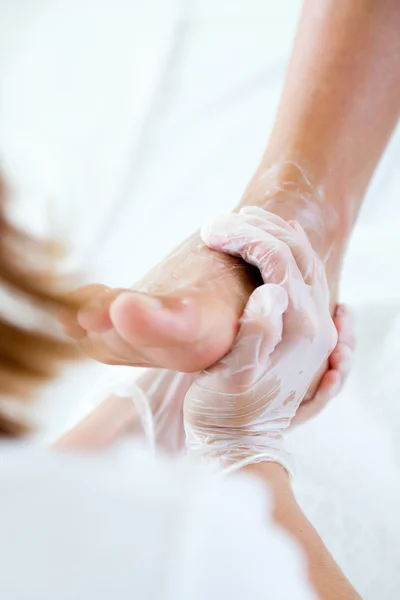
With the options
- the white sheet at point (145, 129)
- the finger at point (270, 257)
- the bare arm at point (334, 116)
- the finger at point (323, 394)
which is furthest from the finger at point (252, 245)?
the white sheet at point (145, 129)

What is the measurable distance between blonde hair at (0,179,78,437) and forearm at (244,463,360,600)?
0.38m

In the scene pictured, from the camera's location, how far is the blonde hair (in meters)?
0.47

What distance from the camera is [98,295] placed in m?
0.63

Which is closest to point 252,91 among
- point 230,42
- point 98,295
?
point 230,42

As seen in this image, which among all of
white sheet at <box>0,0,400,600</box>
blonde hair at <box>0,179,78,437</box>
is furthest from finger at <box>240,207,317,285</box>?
white sheet at <box>0,0,400,600</box>

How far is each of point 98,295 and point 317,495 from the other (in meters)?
0.66

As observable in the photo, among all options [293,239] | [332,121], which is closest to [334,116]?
[332,121]

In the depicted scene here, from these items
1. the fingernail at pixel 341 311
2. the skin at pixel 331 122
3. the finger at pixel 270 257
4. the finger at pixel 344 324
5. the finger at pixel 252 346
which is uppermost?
the skin at pixel 331 122

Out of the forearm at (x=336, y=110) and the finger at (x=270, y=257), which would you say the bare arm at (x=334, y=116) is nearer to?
the forearm at (x=336, y=110)

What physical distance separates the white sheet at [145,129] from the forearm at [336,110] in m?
0.36

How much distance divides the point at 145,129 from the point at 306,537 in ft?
3.62

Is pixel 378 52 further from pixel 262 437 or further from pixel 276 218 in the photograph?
pixel 262 437

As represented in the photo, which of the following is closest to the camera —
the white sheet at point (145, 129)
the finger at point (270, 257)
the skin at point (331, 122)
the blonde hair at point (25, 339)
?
the blonde hair at point (25, 339)

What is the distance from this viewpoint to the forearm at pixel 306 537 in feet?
2.26
